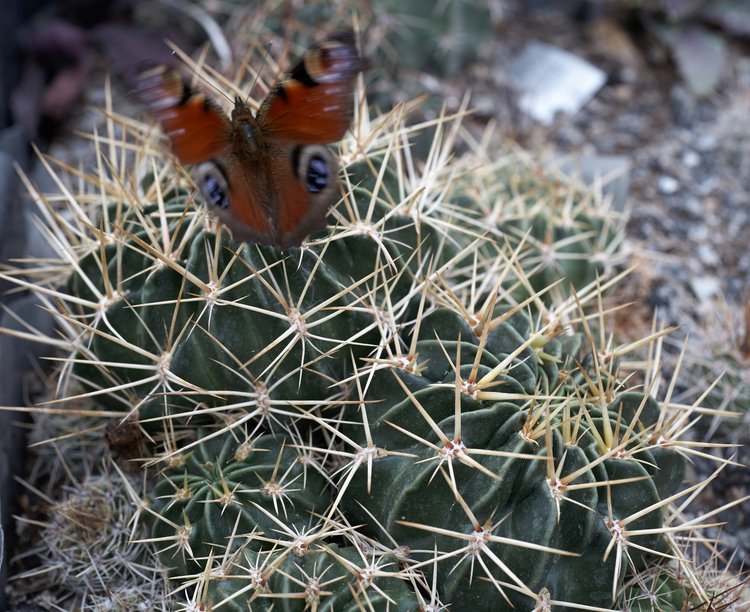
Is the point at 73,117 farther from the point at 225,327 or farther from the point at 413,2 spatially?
the point at 225,327

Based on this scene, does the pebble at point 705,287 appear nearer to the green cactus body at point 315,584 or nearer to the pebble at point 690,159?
the pebble at point 690,159

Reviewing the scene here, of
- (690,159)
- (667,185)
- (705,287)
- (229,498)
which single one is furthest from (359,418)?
(690,159)

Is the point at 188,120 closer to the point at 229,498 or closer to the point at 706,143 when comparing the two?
the point at 229,498

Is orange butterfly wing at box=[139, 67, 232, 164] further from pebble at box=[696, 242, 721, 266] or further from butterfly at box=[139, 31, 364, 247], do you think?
pebble at box=[696, 242, 721, 266]

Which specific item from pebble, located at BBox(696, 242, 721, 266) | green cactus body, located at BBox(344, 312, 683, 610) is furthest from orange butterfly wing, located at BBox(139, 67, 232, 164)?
pebble, located at BBox(696, 242, 721, 266)

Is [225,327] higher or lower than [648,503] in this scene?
higher

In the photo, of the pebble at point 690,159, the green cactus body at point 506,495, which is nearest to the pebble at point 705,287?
the pebble at point 690,159

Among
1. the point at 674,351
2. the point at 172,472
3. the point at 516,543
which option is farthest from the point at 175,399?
the point at 674,351
